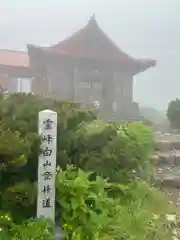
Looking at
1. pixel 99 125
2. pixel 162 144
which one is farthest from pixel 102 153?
pixel 162 144

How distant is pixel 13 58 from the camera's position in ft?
50.9

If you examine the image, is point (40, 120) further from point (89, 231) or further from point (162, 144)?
point (162, 144)

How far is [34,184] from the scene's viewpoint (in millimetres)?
2512

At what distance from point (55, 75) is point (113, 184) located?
404 inches

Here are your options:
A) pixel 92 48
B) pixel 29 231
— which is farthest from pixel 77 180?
pixel 92 48

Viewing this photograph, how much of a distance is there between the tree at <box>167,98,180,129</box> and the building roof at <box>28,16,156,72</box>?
2.88m

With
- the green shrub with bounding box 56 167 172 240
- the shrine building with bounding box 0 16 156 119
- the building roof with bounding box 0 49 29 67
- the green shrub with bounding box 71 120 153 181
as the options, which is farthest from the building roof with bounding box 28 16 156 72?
the green shrub with bounding box 56 167 172 240

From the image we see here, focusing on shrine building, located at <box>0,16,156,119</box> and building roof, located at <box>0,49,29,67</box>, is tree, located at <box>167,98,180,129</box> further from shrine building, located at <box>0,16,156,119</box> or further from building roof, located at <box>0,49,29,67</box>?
building roof, located at <box>0,49,29,67</box>

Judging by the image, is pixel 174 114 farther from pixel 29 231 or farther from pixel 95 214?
pixel 29 231

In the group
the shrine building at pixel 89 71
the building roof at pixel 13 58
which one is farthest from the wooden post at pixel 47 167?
the building roof at pixel 13 58

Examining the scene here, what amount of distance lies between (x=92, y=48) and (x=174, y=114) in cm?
424

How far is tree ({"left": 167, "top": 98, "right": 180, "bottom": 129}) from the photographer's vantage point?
35.8ft

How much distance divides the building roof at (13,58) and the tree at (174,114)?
5986 millimetres

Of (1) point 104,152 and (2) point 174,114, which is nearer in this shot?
(1) point 104,152
